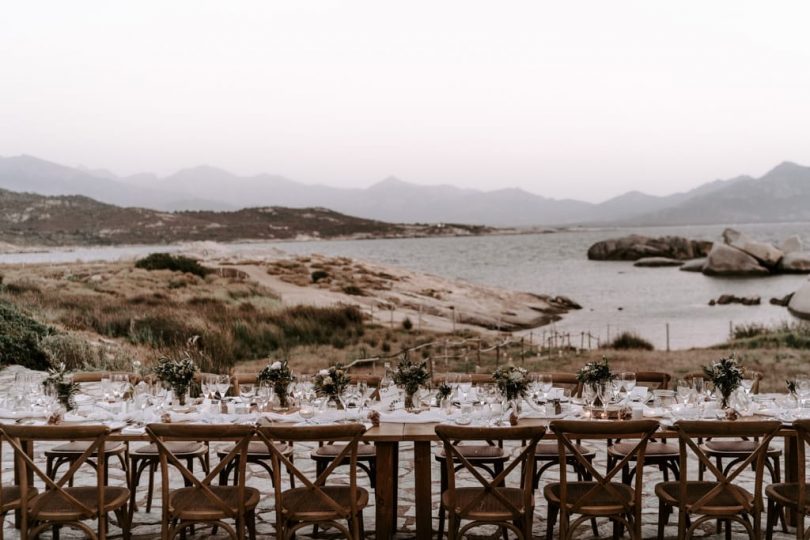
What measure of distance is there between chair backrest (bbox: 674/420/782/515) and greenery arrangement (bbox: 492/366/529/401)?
95 centimetres

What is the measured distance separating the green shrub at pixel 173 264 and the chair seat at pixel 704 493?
68.6ft

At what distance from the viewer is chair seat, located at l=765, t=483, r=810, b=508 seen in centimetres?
429

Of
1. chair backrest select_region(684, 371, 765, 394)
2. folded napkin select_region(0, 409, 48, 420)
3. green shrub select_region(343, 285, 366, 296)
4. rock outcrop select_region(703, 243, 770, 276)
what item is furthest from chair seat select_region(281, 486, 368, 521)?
rock outcrop select_region(703, 243, 770, 276)

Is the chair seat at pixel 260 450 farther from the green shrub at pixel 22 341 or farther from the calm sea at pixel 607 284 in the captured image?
the calm sea at pixel 607 284

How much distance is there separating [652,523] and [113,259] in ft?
69.7

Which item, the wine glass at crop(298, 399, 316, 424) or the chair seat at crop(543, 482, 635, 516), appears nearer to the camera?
the chair seat at crop(543, 482, 635, 516)

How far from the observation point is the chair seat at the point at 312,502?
4.14 m

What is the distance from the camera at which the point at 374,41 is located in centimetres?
2202

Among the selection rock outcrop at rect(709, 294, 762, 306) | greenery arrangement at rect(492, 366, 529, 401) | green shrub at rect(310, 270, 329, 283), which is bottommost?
rock outcrop at rect(709, 294, 762, 306)

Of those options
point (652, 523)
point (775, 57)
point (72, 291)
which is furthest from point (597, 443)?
point (775, 57)

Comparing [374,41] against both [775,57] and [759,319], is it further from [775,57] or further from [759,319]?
[759,319]

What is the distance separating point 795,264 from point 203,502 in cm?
5126

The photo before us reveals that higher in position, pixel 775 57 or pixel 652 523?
pixel 775 57

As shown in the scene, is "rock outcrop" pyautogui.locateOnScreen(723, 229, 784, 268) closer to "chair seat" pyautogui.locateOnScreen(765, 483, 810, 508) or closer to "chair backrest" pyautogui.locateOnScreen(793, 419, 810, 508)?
"chair seat" pyautogui.locateOnScreen(765, 483, 810, 508)
